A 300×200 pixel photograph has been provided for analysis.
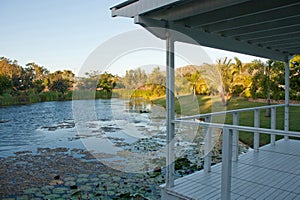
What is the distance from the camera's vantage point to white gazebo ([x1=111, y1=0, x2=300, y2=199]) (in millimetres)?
2324

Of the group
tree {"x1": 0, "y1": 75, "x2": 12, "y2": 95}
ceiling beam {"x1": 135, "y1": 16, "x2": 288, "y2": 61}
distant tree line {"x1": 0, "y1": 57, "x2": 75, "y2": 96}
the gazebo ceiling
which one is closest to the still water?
tree {"x1": 0, "y1": 75, "x2": 12, "y2": 95}

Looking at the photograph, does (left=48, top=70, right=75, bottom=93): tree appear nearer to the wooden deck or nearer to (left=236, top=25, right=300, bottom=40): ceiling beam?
(left=236, top=25, right=300, bottom=40): ceiling beam

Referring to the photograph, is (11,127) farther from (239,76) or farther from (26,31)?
(239,76)

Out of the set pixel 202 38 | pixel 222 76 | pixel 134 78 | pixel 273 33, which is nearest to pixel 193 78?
pixel 222 76

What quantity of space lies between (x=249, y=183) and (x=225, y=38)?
6.70ft

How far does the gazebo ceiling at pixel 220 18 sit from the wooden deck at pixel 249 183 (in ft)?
4.77

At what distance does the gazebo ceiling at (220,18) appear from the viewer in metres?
2.28

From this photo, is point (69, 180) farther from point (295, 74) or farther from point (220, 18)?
point (295, 74)

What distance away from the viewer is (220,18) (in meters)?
2.64

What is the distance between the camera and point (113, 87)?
888 centimetres

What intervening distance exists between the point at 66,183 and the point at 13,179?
55.7 inches

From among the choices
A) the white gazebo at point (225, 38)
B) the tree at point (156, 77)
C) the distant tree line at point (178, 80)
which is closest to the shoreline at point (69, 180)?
the white gazebo at point (225, 38)

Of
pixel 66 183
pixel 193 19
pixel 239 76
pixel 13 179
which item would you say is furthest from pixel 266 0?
pixel 239 76

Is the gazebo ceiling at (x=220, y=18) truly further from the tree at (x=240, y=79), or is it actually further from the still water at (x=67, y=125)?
the tree at (x=240, y=79)
